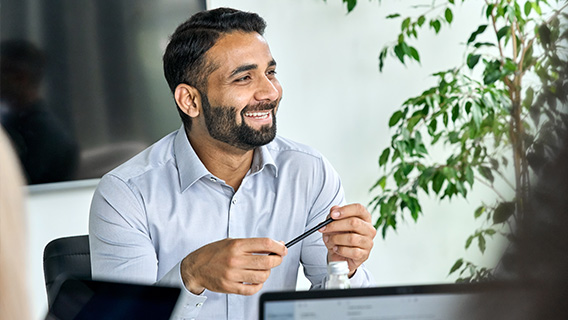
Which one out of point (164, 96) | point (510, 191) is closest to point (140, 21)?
point (164, 96)

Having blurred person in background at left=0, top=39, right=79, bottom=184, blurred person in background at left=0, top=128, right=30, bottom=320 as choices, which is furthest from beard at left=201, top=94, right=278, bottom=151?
blurred person in background at left=0, top=128, right=30, bottom=320

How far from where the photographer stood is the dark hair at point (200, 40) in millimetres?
1731

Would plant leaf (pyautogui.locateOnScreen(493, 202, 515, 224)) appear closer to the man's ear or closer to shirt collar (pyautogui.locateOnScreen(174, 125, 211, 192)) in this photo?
shirt collar (pyautogui.locateOnScreen(174, 125, 211, 192))

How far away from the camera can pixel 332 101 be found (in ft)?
9.44

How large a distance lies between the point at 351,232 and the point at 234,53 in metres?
0.61

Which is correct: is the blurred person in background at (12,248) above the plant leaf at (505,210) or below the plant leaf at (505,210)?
below

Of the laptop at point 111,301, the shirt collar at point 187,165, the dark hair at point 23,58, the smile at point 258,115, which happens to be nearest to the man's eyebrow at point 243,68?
the smile at point 258,115

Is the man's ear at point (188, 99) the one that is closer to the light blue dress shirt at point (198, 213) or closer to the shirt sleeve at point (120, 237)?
the light blue dress shirt at point (198, 213)

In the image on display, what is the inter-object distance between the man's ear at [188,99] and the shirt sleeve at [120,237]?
0.98 ft

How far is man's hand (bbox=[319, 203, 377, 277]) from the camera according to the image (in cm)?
135

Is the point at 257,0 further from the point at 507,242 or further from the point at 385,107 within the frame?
the point at 507,242

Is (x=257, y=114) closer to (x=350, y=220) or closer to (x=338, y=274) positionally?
(x=350, y=220)

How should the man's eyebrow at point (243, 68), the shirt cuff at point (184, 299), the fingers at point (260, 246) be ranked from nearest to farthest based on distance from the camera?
the fingers at point (260, 246)
the shirt cuff at point (184, 299)
the man's eyebrow at point (243, 68)

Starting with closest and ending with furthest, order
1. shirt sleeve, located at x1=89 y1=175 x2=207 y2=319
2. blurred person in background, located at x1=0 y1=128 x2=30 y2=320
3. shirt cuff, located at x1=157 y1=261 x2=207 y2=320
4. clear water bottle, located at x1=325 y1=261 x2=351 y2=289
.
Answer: blurred person in background, located at x1=0 y1=128 x2=30 y2=320 < clear water bottle, located at x1=325 y1=261 x2=351 y2=289 < shirt cuff, located at x1=157 y1=261 x2=207 y2=320 < shirt sleeve, located at x1=89 y1=175 x2=207 y2=319
